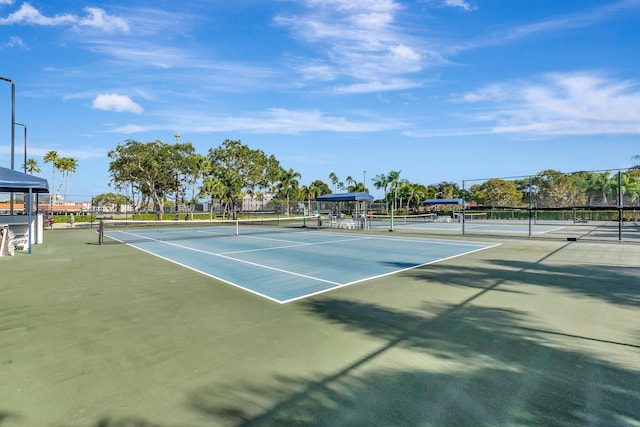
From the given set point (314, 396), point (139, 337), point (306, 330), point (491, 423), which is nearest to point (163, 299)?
point (139, 337)

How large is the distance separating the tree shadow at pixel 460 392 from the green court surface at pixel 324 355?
0.05 ft

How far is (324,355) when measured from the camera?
415cm

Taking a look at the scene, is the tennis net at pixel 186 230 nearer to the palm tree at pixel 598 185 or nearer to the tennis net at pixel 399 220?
the tennis net at pixel 399 220

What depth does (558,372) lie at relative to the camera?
3697mm

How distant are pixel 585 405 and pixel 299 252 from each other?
36.5ft

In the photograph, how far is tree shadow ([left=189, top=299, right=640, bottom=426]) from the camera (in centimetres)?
290

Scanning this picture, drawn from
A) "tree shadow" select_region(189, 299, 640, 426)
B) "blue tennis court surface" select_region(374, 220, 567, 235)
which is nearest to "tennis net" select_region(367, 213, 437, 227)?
"blue tennis court surface" select_region(374, 220, 567, 235)

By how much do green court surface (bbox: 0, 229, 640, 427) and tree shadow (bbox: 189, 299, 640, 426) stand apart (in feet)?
0.05

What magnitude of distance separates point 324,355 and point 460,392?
1.58m

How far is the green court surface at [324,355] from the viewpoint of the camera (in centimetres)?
301

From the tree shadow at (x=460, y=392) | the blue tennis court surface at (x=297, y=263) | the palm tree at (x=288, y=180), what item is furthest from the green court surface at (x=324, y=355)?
the palm tree at (x=288, y=180)

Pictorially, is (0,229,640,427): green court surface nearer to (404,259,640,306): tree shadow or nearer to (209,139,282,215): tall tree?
(404,259,640,306): tree shadow

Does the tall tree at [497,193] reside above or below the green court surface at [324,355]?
above

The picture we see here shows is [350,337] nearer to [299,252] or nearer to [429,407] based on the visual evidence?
[429,407]
